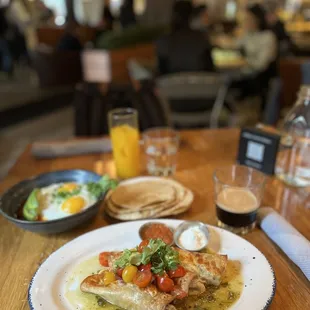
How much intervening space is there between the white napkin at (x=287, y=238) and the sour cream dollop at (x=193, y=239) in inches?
9.5

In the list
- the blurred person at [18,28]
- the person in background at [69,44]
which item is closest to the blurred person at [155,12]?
the person in background at [69,44]

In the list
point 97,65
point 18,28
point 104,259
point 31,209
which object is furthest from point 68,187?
point 18,28

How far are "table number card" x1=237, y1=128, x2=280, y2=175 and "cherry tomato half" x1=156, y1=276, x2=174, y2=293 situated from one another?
2.95ft

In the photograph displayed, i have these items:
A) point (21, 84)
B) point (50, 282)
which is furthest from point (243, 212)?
point (21, 84)

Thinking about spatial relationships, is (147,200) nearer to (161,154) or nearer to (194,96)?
(161,154)

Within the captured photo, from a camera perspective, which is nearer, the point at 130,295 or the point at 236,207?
the point at 130,295

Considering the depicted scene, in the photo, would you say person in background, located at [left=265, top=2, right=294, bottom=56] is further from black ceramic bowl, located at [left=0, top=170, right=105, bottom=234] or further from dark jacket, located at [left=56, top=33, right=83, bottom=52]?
black ceramic bowl, located at [left=0, top=170, right=105, bottom=234]

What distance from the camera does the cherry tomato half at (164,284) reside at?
84 centimetres

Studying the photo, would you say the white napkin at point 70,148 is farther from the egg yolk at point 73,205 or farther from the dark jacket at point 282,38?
the dark jacket at point 282,38

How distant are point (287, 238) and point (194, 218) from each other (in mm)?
342

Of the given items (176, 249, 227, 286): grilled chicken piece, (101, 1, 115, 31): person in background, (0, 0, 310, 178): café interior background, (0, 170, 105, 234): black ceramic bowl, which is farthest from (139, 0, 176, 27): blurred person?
(176, 249, 227, 286): grilled chicken piece

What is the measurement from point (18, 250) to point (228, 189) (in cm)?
77

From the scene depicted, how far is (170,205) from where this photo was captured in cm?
128

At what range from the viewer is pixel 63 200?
1.25m
